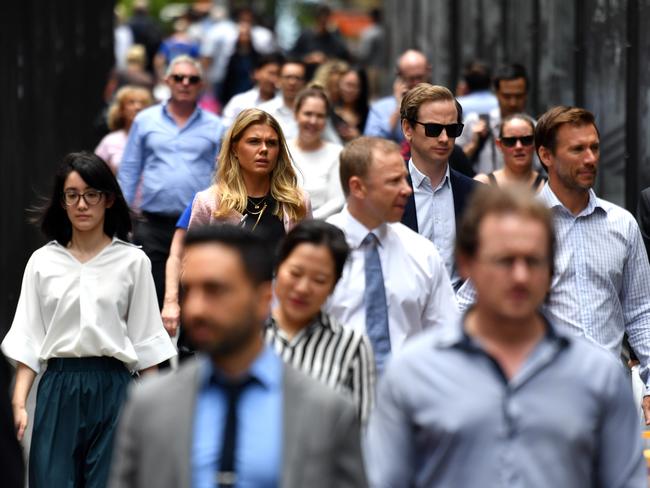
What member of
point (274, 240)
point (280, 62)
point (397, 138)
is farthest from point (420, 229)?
point (280, 62)

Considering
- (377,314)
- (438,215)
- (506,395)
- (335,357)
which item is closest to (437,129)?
(438,215)

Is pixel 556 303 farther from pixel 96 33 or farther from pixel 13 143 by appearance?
pixel 96 33

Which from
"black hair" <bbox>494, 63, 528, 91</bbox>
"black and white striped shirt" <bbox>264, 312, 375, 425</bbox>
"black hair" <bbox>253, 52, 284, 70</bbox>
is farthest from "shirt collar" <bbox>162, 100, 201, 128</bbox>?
"black and white striped shirt" <bbox>264, 312, 375, 425</bbox>

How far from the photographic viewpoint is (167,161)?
13.2 meters

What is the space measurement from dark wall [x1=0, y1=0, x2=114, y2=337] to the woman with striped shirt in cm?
772

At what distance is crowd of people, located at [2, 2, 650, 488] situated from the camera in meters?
5.12

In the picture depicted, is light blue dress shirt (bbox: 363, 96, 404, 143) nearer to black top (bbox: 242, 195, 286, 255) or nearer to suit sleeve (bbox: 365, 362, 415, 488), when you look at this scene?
black top (bbox: 242, 195, 286, 255)

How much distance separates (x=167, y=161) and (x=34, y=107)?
17.5 feet

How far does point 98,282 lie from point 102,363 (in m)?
0.38

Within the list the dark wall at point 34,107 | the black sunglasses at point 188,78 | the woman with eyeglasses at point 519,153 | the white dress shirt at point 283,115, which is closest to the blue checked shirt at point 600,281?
the woman with eyeglasses at point 519,153

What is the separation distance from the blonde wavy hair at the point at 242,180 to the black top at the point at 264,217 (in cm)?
3

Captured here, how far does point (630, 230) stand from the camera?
8.43 meters

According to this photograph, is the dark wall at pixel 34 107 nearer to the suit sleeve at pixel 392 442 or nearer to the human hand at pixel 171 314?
the human hand at pixel 171 314

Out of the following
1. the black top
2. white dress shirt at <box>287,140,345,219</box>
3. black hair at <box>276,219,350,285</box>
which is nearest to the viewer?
black hair at <box>276,219,350,285</box>
